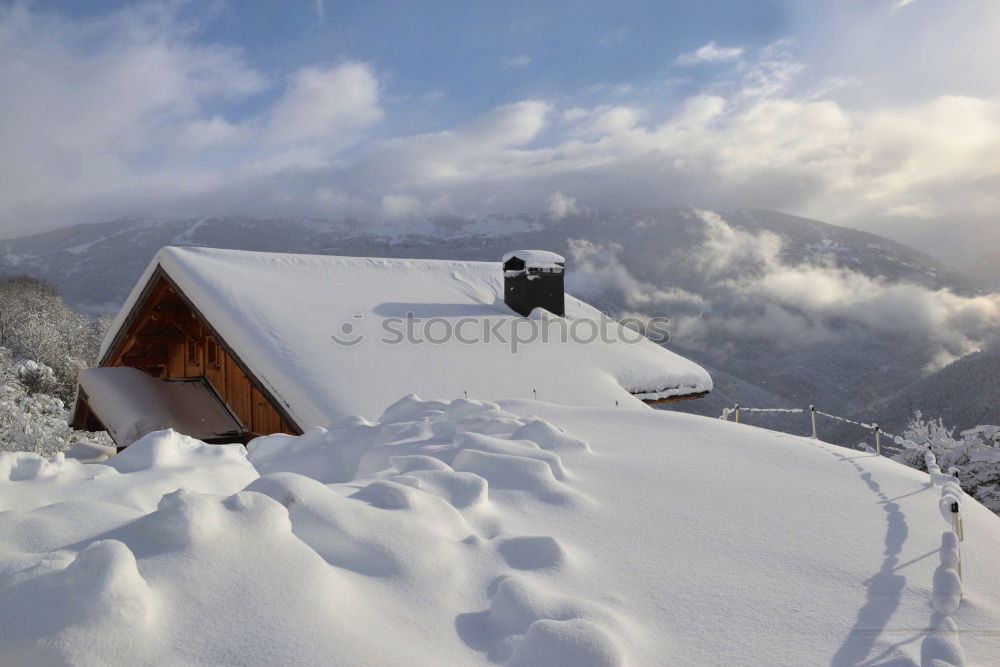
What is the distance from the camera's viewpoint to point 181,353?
397 inches

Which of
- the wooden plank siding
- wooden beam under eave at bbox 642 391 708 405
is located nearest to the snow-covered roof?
wooden beam under eave at bbox 642 391 708 405

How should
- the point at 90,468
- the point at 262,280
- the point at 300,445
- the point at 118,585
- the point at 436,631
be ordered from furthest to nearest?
the point at 262,280 → the point at 300,445 → the point at 90,468 → the point at 436,631 → the point at 118,585

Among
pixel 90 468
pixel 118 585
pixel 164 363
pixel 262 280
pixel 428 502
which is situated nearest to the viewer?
pixel 118 585

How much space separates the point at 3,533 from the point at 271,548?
100 cm

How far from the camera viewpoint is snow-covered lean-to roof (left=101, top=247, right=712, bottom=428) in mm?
6418

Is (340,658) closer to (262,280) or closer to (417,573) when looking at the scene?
(417,573)

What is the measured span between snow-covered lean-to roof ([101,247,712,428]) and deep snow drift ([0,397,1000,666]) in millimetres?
2776

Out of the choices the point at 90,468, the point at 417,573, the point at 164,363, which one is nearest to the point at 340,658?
the point at 417,573

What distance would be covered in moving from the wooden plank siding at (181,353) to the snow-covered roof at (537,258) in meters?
4.77

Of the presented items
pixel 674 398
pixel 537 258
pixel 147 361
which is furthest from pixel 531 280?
pixel 147 361

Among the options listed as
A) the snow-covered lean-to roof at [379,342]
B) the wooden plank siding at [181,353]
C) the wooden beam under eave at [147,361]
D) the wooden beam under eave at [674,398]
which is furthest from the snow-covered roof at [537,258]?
the wooden beam under eave at [147,361]

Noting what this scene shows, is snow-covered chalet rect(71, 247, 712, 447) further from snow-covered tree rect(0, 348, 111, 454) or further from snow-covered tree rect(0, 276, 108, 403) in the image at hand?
snow-covered tree rect(0, 276, 108, 403)

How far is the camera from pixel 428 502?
2.56m

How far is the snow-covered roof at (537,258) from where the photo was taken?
10.5 m
